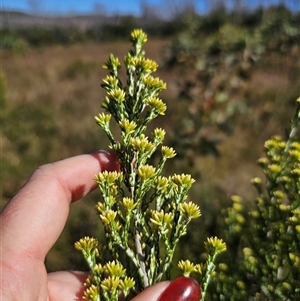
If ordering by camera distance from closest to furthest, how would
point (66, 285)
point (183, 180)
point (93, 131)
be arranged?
point (183, 180)
point (66, 285)
point (93, 131)

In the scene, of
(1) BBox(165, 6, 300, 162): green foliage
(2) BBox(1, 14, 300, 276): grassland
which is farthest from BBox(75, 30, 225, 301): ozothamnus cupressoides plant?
(1) BBox(165, 6, 300, 162): green foliage

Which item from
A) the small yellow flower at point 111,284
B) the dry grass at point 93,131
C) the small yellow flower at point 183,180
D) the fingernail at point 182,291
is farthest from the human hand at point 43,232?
the dry grass at point 93,131

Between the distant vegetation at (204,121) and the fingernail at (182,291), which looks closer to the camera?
the fingernail at (182,291)

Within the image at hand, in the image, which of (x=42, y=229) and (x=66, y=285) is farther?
(x=66, y=285)

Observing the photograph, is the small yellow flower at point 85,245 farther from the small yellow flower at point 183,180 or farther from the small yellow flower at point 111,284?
the small yellow flower at point 183,180

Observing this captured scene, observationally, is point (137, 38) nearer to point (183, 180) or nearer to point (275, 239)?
point (183, 180)

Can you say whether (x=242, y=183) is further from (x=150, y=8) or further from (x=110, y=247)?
(x=150, y=8)

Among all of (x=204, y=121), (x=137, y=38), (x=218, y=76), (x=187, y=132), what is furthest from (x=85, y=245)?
(x=218, y=76)
